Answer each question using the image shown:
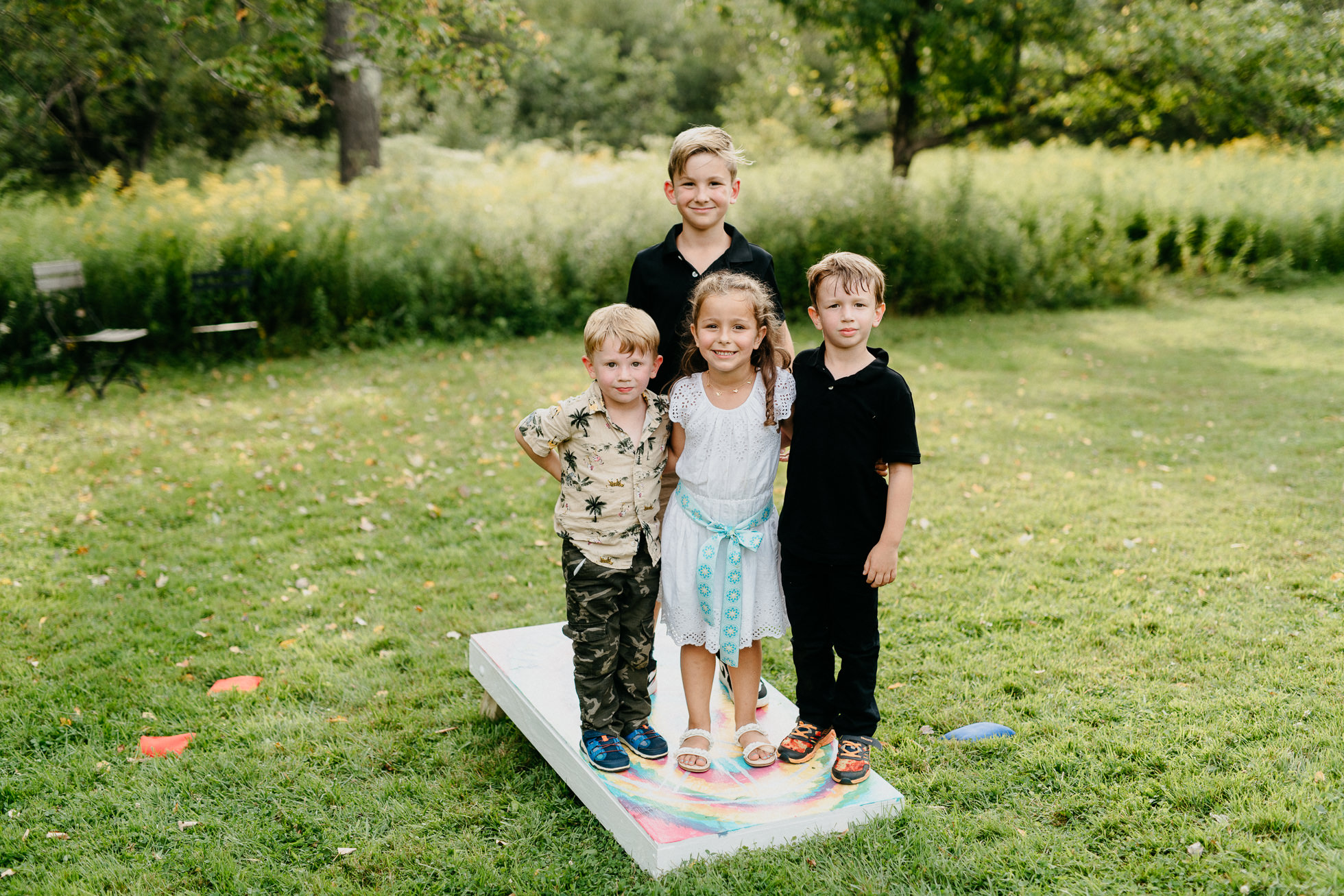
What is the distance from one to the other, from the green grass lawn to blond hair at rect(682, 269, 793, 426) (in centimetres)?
141

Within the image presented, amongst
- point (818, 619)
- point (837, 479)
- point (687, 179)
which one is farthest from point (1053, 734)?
point (687, 179)

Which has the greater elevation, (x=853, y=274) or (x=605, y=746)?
(x=853, y=274)

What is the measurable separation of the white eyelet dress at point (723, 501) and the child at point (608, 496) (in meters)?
0.08

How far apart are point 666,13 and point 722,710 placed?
29.4m

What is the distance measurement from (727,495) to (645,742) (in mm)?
870

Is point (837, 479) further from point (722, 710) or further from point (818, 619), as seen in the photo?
point (722, 710)

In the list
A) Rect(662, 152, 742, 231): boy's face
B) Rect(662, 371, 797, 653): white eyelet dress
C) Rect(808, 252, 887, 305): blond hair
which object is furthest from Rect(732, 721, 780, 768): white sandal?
Rect(662, 152, 742, 231): boy's face

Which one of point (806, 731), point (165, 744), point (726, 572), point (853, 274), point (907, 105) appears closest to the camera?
point (853, 274)

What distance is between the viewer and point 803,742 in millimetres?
3160

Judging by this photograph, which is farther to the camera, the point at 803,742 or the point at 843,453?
the point at 803,742

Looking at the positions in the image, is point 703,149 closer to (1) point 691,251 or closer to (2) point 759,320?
(1) point 691,251

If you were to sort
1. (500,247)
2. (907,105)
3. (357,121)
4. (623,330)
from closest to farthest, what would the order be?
1. (623,330)
2. (500,247)
3. (907,105)
4. (357,121)

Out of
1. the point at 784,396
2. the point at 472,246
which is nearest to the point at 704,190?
the point at 784,396

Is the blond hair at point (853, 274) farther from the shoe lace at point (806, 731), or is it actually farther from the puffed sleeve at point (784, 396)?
the shoe lace at point (806, 731)
